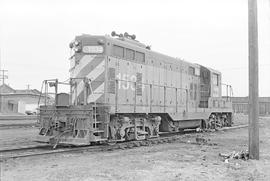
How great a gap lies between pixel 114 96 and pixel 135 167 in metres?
4.62

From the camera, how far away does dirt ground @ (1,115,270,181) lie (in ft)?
21.5

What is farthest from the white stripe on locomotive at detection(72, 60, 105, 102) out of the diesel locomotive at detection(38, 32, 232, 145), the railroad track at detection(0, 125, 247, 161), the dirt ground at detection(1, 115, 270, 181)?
the dirt ground at detection(1, 115, 270, 181)

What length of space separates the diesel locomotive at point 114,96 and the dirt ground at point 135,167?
1292 millimetres

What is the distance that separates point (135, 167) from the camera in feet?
24.6

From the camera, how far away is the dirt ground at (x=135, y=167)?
258 inches

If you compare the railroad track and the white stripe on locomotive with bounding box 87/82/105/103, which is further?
the white stripe on locomotive with bounding box 87/82/105/103

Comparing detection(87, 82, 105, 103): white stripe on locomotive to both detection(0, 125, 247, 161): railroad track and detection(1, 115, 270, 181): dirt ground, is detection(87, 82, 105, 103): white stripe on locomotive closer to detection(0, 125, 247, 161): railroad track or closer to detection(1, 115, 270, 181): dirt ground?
detection(0, 125, 247, 161): railroad track

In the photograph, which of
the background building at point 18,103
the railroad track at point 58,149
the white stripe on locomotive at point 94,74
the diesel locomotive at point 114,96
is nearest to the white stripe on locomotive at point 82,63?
the diesel locomotive at point 114,96

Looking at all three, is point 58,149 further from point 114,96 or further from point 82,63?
point 82,63

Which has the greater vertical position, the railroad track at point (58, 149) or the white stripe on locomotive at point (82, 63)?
the white stripe on locomotive at point (82, 63)

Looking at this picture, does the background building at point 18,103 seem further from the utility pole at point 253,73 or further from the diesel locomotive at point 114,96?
the utility pole at point 253,73

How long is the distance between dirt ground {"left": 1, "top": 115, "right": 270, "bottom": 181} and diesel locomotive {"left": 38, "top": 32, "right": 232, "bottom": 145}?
129cm

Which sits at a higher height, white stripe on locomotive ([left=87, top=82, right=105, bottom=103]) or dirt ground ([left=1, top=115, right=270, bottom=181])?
white stripe on locomotive ([left=87, top=82, right=105, bottom=103])

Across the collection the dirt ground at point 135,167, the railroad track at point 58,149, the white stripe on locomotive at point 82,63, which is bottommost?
the dirt ground at point 135,167
